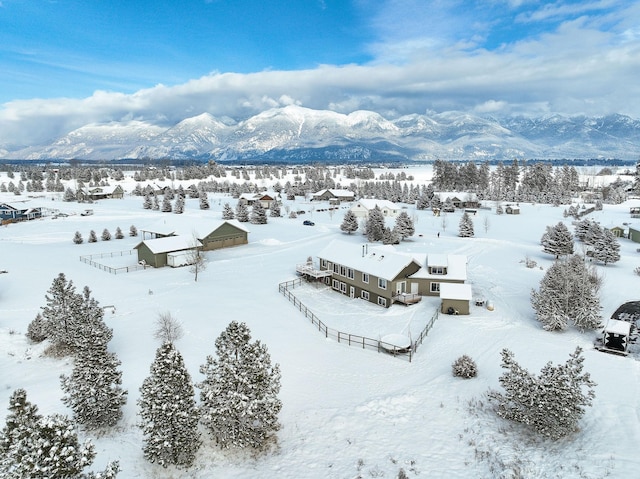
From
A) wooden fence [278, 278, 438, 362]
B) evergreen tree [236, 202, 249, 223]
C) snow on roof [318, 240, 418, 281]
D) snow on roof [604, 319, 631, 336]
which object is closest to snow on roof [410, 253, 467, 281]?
snow on roof [318, 240, 418, 281]

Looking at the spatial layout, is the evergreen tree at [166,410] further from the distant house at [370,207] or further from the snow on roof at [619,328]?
the distant house at [370,207]

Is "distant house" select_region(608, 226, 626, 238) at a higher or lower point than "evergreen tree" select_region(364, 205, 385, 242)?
lower

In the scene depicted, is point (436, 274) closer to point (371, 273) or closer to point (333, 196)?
point (371, 273)

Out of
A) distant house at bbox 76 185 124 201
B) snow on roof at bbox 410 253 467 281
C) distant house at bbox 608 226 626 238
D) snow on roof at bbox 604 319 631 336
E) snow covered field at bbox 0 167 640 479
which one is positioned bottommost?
distant house at bbox 608 226 626 238

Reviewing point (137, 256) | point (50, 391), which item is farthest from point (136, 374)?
point (137, 256)

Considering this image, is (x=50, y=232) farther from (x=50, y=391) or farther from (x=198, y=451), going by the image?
(x=198, y=451)

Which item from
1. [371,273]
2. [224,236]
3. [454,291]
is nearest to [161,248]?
[224,236]

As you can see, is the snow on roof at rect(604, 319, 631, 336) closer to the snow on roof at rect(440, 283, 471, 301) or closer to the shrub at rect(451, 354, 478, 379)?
the snow on roof at rect(440, 283, 471, 301)
